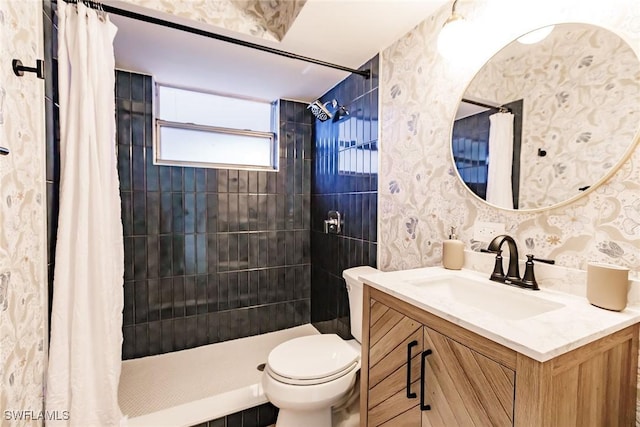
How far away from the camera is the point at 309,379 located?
1376mm

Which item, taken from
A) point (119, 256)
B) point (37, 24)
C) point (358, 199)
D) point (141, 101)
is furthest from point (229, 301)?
point (37, 24)

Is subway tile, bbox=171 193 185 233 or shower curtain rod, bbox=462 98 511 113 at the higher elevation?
shower curtain rod, bbox=462 98 511 113

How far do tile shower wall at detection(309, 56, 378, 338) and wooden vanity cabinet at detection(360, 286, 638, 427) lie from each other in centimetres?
93

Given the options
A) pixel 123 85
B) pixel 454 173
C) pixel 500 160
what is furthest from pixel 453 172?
pixel 123 85

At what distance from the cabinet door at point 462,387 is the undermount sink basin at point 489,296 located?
16 cm

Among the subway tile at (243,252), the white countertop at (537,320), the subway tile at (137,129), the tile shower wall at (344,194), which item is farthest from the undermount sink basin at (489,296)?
the subway tile at (137,129)

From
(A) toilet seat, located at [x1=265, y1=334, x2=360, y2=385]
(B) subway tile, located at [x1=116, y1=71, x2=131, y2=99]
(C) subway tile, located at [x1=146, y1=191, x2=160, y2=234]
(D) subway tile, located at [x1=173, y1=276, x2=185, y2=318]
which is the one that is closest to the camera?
(A) toilet seat, located at [x1=265, y1=334, x2=360, y2=385]

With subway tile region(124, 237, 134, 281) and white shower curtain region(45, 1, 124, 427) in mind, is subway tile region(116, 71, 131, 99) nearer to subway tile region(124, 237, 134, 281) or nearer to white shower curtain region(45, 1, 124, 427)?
white shower curtain region(45, 1, 124, 427)

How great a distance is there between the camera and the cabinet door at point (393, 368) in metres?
0.91

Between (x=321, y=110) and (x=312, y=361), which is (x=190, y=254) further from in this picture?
(x=321, y=110)

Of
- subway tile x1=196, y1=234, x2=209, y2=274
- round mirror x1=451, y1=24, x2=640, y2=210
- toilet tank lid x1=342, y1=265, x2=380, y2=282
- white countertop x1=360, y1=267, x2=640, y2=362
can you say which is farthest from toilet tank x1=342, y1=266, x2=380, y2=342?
subway tile x1=196, y1=234, x2=209, y2=274

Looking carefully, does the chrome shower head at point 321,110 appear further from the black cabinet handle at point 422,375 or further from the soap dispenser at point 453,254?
the black cabinet handle at point 422,375

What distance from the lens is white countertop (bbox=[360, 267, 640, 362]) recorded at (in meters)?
0.62

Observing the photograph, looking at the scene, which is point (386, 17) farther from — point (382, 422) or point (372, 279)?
point (382, 422)
